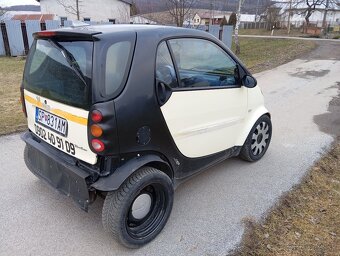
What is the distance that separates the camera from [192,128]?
9.51ft

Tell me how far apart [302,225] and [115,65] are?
2275 millimetres

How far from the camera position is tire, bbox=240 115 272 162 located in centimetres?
389

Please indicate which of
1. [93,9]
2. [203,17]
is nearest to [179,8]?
[93,9]

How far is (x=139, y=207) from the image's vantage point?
2625mm

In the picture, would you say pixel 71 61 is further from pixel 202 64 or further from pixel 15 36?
pixel 15 36

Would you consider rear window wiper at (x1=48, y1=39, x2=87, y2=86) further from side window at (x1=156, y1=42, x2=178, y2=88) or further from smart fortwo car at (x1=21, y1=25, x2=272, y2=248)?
side window at (x1=156, y1=42, x2=178, y2=88)

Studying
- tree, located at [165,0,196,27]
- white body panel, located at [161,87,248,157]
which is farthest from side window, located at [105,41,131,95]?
tree, located at [165,0,196,27]

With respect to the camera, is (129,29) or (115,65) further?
(129,29)

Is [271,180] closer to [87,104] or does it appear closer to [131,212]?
[131,212]

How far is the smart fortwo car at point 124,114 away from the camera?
2293 mm

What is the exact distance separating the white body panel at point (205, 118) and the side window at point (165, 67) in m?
0.13

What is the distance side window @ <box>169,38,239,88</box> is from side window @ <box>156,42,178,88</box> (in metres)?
0.08

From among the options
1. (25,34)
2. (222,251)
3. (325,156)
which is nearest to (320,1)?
(25,34)

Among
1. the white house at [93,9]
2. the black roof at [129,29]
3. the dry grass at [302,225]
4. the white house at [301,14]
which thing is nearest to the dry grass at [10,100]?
the black roof at [129,29]
